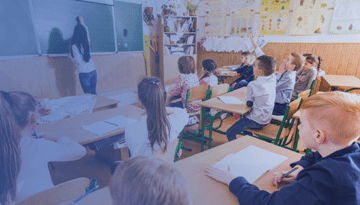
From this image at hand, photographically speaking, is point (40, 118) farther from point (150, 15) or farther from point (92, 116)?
point (150, 15)

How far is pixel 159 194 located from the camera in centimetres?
44

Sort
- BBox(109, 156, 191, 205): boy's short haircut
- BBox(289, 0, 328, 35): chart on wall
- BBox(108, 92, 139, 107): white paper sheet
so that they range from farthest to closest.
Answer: BBox(108, 92, 139, 107): white paper sheet
BBox(289, 0, 328, 35): chart on wall
BBox(109, 156, 191, 205): boy's short haircut

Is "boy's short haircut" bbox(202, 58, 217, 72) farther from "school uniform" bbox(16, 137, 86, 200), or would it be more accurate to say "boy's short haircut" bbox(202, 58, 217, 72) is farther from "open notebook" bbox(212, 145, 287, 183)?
"school uniform" bbox(16, 137, 86, 200)

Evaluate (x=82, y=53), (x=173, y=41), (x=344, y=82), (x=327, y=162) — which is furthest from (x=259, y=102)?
(x=173, y=41)

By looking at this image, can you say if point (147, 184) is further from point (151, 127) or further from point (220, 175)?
point (151, 127)

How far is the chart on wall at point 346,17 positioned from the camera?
3.68 meters

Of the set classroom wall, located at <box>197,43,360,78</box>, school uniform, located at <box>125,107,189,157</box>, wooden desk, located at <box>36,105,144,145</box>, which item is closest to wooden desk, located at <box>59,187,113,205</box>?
school uniform, located at <box>125,107,189,157</box>

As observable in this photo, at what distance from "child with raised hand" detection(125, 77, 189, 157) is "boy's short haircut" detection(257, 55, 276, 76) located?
1285 millimetres

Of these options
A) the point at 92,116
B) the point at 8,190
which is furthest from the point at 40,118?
the point at 8,190

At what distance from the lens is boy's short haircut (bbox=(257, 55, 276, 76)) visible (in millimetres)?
2049

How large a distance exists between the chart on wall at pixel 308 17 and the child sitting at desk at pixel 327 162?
13.9ft

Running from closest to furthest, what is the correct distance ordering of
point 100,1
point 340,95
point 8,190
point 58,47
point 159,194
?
point 159,194 → point 340,95 → point 8,190 → point 58,47 → point 100,1

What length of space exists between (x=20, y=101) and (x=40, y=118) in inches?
31.8

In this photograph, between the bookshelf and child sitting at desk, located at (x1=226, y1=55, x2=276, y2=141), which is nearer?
child sitting at desk, located at (x1=226, y1=55, x2=276, y2=141)
